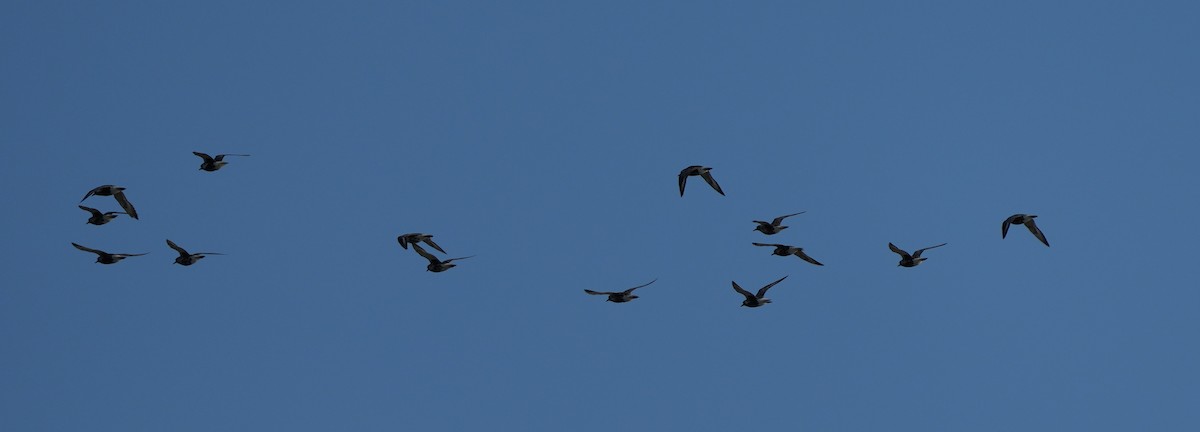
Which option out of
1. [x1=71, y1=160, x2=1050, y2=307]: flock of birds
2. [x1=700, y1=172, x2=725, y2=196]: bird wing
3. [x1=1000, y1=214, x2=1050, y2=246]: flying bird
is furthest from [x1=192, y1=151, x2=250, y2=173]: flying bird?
[x1=1000, y1=214, x2=1050, y2=246]: flying bird

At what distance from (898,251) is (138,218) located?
92.9 ft

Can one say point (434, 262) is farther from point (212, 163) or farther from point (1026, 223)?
point (1026, 223)

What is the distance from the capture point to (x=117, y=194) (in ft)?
227

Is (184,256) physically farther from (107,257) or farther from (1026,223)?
(1026,223)

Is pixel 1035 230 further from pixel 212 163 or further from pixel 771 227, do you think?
pixel 212 163

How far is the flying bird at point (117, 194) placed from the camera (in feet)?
226

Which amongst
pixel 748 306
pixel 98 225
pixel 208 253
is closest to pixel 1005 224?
pixel 748 306

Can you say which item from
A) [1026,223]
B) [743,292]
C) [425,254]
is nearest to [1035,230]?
[1026,223]

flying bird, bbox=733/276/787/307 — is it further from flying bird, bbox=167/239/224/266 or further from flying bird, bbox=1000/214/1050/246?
flying bird, bbox=167/239/224/266

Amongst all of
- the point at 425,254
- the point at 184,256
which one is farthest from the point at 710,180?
the point at 184,256

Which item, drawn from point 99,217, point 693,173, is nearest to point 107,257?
point 99,217

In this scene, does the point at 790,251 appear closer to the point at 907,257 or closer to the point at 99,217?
the point at 907,257

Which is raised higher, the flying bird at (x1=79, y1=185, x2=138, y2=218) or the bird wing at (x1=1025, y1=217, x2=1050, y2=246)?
the bird wing at (x1=1025, y1=217, x2=1050, y2=246)

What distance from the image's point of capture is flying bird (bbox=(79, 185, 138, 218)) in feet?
226
